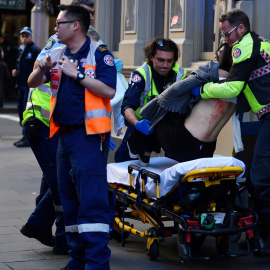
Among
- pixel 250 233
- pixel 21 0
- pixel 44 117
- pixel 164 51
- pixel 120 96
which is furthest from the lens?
pixel 21 0

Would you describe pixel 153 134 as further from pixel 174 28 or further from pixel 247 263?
pixel 174 28

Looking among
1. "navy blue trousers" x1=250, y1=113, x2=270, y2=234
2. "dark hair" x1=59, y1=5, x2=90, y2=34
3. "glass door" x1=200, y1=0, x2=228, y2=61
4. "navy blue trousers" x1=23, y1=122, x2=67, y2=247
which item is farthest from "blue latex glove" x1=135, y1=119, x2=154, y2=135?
"glass door" x1=200, y1=0, x2=228, y2=61

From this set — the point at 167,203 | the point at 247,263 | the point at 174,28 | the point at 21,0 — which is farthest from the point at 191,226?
the point at 21,0

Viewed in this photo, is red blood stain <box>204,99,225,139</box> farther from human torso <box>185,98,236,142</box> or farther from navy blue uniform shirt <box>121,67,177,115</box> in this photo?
navy blue uniform shirt <box>121,67,177,115</box>

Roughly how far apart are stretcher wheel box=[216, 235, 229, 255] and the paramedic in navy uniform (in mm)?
1188

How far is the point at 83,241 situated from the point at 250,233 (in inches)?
54.0

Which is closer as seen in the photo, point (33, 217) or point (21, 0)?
point (33, 217)

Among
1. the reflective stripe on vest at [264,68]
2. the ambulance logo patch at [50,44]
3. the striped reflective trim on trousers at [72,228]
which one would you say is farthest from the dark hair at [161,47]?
the striped reflective trim on trousers at [72,228]

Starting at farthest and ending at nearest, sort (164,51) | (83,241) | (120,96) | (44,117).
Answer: (120,96)
(164,51)
(44,117)
(83,241)

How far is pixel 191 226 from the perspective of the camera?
5.55 metres

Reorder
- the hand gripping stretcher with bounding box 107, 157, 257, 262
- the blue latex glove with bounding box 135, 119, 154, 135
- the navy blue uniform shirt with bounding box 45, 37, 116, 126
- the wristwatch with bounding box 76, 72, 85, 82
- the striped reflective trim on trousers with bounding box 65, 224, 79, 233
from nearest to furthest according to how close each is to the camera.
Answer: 1. the wristwatch with bounding box 76, 72, 85, 82
2. the navy blue uniform shirt with bounding box 45, 37, 116, 126
3. the striped reflective trim on trousers with bounding box 65, 224, 79, 233
4. the hand gripping stretcher with bounding box 107, 157, 257, 262
5. the blue latex glove with bounding box 135, 119, 154, 135

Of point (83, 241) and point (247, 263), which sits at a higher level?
point (83, 241)

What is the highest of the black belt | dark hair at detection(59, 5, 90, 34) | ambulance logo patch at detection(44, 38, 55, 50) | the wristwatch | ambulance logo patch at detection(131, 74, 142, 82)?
dark hair at detection(59, 5, 90, 34)

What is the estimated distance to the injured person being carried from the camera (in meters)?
5.98
